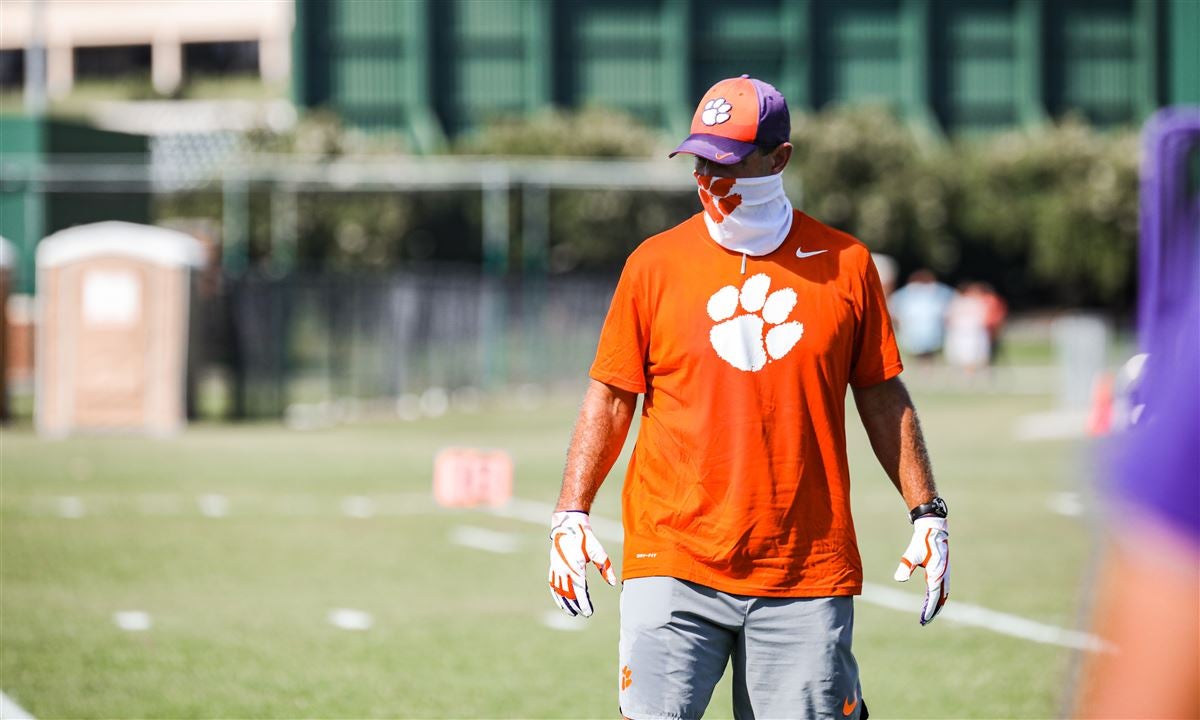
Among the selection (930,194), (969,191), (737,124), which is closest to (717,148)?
(737,124)

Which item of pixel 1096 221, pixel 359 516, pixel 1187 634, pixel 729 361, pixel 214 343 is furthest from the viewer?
pixel 1096 221

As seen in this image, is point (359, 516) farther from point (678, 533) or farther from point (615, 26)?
point (615, 26)

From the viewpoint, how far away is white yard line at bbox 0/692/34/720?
713 centimetres

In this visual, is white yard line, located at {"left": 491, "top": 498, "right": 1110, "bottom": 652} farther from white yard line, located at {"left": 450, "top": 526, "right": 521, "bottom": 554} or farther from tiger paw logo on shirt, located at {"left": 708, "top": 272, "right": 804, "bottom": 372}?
tiger paw logo on shirt, located at {"left": 708, "top": 272, "right": 804, "bottom": 372}

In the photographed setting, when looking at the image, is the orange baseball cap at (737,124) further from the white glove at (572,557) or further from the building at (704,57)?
the building at (704,57)

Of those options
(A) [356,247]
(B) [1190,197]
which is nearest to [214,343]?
(B) [1190,197]

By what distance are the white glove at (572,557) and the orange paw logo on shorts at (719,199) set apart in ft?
2.58

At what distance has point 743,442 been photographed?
169 inches

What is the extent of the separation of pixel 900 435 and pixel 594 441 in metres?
0.74

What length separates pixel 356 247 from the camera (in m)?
55.3

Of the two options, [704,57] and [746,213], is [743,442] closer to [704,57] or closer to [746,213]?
[746,213]

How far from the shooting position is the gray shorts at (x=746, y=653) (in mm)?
4289

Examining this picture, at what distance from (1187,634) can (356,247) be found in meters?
54.4

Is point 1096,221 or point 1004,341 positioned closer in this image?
point 1004,341
